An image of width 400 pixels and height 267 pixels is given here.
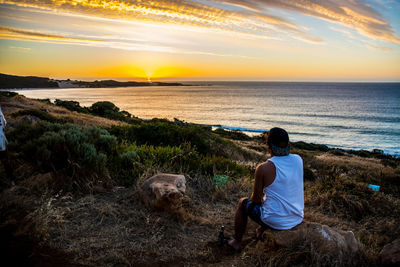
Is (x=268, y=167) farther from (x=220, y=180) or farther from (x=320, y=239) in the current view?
(x=220, y=180)

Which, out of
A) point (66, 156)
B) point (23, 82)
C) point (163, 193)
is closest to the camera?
point (163, 193)

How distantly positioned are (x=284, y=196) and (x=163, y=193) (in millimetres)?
1875

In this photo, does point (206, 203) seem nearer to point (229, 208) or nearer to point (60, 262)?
point (229, 208)

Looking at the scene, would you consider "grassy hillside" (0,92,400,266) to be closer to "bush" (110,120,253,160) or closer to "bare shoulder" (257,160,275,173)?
"bare shoulder" (257,160,275,173)

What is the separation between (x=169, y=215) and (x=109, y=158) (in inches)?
95.2

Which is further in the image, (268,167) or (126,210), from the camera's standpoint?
(126,210)

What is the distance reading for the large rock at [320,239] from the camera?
3357 millimetres

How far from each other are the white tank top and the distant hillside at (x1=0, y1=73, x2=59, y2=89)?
119465 mm

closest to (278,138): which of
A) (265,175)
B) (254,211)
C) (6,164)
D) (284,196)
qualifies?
(265,175)

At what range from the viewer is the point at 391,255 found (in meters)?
3.25

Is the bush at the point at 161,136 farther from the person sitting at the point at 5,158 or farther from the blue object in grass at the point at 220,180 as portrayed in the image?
the person sitting at the point at 5,158

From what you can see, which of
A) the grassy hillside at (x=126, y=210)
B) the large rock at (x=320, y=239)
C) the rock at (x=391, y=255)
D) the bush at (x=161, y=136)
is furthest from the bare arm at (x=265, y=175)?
the bush at (x=161, y=136)

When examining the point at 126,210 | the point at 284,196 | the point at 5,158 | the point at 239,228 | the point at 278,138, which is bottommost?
the point at 126,210

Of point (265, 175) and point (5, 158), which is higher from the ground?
point (265, 175)
